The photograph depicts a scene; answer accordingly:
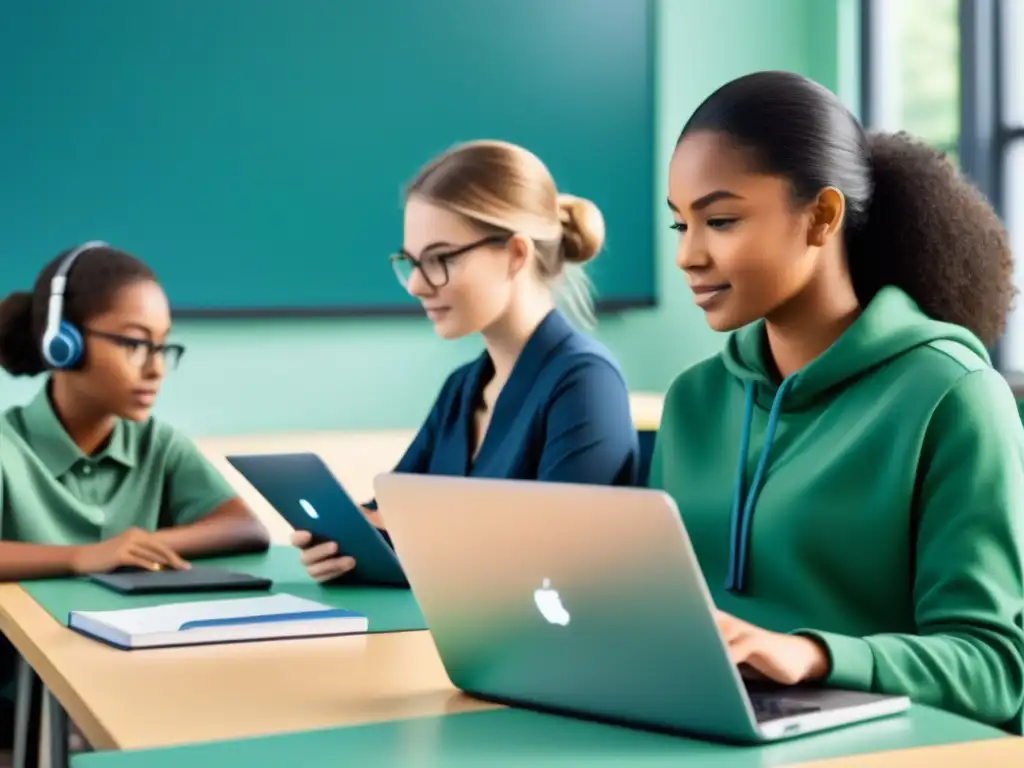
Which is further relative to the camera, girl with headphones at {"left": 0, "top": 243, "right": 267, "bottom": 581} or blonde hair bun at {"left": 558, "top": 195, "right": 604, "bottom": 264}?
blonde hair bun at {"left": 558, "top": 195, "right": 604, "bottom": 264}

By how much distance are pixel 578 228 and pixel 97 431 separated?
82cm

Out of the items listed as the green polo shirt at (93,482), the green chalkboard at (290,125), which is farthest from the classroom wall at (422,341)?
the green polo shirt at (93,482)

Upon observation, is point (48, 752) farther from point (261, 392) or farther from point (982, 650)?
point (261, 392)

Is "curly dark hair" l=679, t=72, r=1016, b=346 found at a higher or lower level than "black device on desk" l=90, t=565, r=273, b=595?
higher

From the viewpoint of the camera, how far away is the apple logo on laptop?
1174 millimetres

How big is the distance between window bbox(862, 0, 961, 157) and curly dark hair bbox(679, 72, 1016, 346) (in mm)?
2969

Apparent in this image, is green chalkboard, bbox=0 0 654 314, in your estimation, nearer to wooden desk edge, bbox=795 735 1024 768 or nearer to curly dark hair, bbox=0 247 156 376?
curly dark hair, bbox=0 247 156 376

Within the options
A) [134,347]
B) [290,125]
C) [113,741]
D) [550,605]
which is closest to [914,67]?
[290,125]

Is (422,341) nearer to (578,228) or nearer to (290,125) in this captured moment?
(290,125)

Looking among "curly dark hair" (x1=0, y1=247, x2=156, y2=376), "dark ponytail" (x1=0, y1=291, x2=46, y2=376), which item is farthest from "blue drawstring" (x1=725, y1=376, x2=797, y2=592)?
"dark ponytail" (x1=0, y1=291, x2=46, y2=376)

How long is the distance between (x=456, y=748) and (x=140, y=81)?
10.6 ft

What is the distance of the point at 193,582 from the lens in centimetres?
203

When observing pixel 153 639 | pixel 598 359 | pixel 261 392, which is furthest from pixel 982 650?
pixel 261 392

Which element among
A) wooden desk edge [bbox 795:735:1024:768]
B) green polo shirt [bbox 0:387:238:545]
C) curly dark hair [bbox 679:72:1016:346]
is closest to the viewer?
wooden desk edge [bbox 795:735:1024:768]
